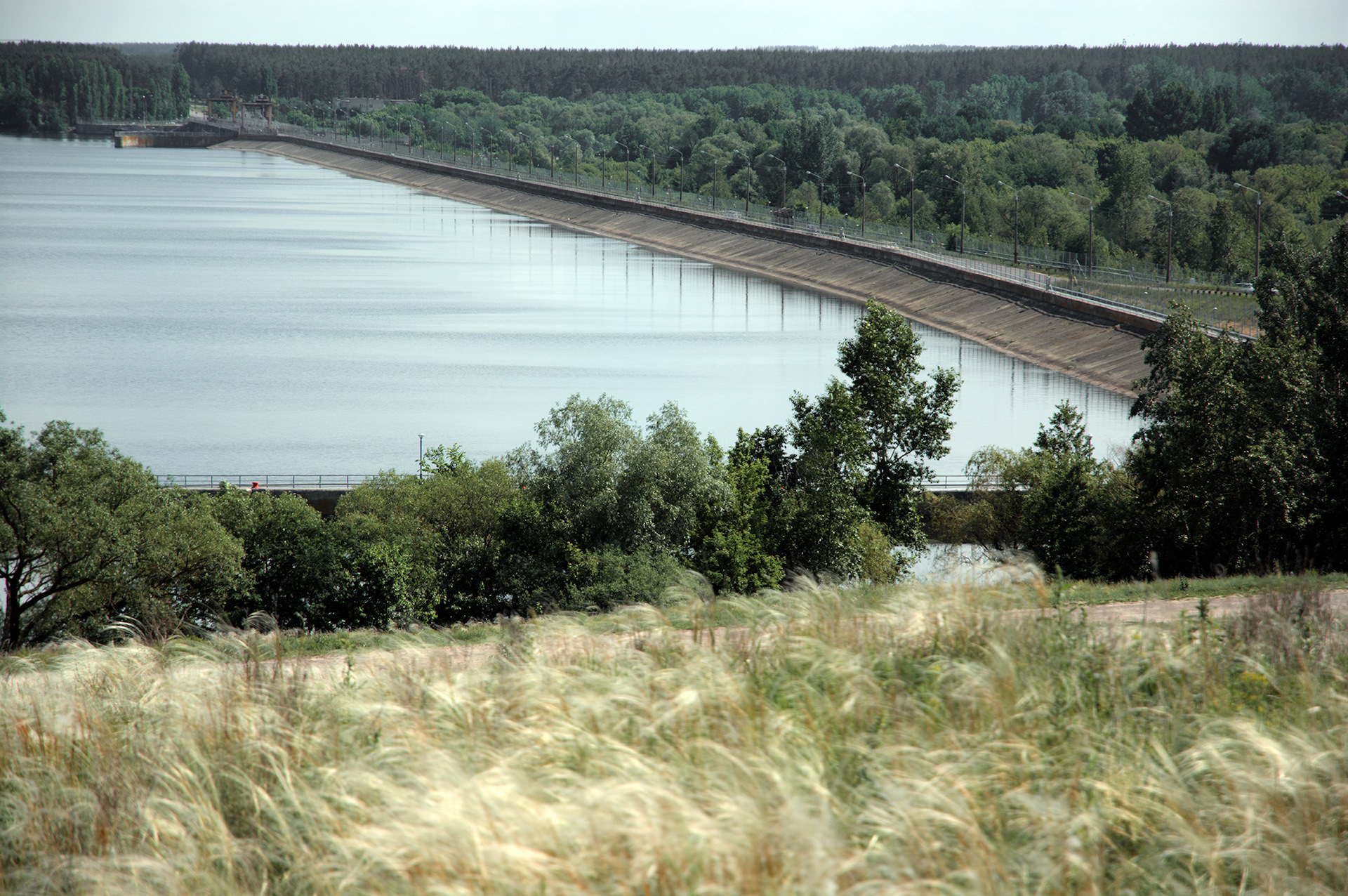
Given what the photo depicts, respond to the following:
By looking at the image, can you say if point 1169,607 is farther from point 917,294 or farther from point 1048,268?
point 1048,268

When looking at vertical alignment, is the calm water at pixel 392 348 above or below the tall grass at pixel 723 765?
below

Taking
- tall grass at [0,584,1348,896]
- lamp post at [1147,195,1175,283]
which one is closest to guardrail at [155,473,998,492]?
tall grass at [0,584,1348,896]

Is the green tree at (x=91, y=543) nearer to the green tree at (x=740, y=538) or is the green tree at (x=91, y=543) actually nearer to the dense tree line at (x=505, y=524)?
the dense tree line at (x=505, y=524)

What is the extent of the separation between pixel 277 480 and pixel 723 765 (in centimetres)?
3889

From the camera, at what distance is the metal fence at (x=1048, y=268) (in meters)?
69.7

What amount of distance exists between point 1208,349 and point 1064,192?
335ft

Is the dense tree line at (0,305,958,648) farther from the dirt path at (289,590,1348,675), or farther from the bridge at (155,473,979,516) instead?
the dirt path at (289,590,1348,675)

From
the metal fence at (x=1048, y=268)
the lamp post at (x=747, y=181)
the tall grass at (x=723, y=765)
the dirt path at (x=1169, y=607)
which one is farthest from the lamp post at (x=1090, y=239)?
the tall grass at (x=723, y=765)

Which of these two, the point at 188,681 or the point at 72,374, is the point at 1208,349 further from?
the point at 72,374

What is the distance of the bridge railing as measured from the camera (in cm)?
4231

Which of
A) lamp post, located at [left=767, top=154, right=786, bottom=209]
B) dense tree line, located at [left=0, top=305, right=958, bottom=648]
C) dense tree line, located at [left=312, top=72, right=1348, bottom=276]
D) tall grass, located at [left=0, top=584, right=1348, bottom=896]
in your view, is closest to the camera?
tall grass, located at [left=0, top=584, right=1348, bottom=896]

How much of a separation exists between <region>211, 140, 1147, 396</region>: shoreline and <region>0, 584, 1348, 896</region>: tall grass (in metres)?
47.5

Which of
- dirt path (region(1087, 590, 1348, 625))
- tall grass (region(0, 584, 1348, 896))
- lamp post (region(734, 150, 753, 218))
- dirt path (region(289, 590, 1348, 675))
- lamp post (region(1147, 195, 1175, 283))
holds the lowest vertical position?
dirt path (region(1087, 590, 1348, 625))

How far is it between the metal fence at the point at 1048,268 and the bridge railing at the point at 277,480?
29015mm
